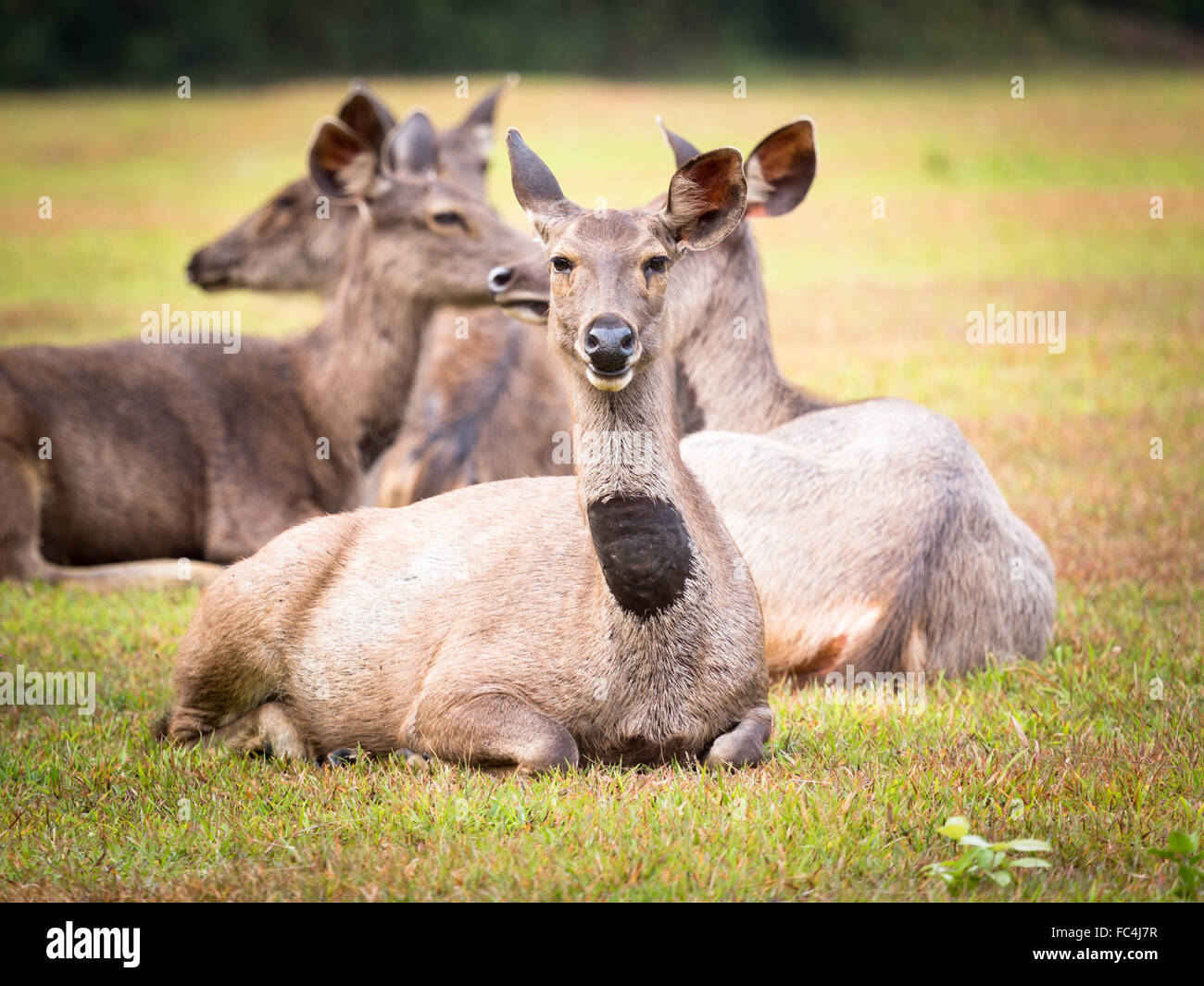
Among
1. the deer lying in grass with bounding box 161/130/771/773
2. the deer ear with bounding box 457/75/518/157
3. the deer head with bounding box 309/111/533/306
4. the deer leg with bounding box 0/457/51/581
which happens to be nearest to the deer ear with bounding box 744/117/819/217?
the deer head with bounding box 309/111/533/306

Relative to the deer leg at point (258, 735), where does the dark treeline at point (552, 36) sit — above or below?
above

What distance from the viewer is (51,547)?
8109 mm

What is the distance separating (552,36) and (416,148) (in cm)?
3252

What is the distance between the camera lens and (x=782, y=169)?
282 inches

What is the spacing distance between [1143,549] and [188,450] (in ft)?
16.2

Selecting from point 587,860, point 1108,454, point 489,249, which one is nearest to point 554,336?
point 587,860

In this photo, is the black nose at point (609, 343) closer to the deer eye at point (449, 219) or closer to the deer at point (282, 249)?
the deer eye at point (449, 219)

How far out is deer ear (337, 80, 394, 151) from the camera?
8.72m

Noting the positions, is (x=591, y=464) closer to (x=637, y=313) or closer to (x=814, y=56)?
(x=637, y=313)

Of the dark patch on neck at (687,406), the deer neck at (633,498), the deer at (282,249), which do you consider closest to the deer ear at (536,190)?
the deer neck at (633,498)

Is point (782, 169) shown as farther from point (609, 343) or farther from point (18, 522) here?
Result: point (18, 522)

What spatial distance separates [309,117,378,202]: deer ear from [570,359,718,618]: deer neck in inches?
158

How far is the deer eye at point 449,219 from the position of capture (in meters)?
8.60
